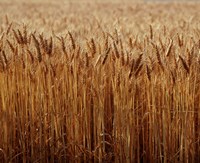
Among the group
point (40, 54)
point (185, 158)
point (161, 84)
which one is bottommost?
point (185, 158)

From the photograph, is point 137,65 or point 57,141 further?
point 57,141

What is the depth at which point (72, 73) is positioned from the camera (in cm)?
282

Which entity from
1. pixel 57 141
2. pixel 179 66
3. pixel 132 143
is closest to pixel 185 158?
pixel 132 143

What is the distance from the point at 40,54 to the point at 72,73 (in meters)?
0.22

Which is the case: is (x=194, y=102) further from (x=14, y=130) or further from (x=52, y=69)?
(x=14, y=130)

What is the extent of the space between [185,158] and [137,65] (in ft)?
1.88

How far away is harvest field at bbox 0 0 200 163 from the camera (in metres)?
2.68

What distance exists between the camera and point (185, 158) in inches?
106

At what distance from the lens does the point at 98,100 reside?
108 inches

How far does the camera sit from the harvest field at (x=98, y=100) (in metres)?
2.68

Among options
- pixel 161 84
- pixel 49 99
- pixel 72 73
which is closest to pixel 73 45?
pixel 72 73

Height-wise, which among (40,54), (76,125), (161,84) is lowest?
(76,125)

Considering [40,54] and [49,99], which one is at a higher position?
[40,54]

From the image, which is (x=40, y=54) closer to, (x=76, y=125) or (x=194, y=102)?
(x=76, y=125)
